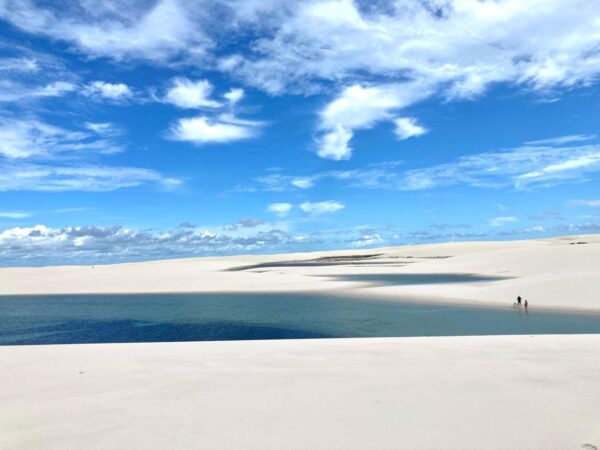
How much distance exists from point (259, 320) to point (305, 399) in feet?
64.9

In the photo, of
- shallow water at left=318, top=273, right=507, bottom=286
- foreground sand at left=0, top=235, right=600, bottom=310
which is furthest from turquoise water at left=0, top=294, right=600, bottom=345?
shallow water at left=318, top=273, right=507, bottom=286

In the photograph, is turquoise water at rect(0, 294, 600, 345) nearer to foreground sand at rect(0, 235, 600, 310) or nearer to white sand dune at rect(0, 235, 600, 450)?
foreground sand at rect(0, 235, 600, 310)

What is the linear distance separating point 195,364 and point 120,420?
488cm

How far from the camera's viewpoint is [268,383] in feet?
33.8

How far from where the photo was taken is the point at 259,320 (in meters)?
28.4

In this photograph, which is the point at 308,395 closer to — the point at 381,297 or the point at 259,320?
the point at 259,320

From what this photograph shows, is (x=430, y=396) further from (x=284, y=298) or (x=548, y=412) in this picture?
(x=284, y=298)

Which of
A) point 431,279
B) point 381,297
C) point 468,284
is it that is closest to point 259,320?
point 381,297

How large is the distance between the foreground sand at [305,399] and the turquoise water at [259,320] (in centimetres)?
927

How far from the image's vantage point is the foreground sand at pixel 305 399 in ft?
23.0

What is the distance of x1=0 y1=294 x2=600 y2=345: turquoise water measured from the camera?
930 inches

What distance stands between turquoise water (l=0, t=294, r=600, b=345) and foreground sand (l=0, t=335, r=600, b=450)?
9272 mm

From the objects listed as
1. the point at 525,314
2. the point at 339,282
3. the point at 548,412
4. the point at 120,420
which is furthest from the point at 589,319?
the point at 339,282

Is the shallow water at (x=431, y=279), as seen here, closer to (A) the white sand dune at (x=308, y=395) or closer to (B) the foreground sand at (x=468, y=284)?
(B) the foreground sand at (x=468, y=284)
